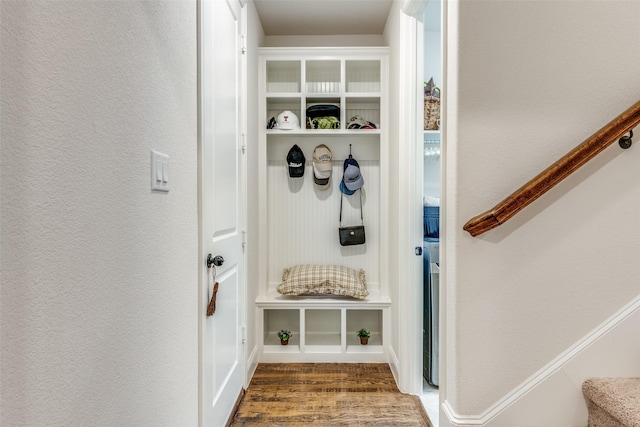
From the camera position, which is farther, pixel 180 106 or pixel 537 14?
pixel 537 14

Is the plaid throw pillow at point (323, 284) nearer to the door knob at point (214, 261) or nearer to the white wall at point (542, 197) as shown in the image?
the door knob at point (214, 261)

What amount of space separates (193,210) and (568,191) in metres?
1.41

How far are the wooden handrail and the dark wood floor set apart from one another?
126 centimetres

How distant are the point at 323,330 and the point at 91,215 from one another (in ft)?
8.86

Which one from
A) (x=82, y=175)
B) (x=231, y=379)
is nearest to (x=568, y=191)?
(x=82, y=175)

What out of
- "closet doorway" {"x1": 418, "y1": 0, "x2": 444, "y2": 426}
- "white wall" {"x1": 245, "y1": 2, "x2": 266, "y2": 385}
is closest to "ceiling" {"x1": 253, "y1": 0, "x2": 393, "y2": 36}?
"white wall" {"x1": 245, "y1": 2, "x2": 266, "y2": 385}

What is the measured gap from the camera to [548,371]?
59.7 inches

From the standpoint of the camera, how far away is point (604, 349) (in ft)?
4.95

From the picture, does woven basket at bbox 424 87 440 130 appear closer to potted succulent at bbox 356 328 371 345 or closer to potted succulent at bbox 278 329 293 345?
potted succulent at bbox 356 328 371 345

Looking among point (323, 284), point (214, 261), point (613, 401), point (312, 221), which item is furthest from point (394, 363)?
point (214, 261)

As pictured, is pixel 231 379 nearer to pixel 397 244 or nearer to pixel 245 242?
pixel 245 242

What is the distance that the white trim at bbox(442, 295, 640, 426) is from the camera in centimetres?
150

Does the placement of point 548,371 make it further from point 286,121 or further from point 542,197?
point 286,121

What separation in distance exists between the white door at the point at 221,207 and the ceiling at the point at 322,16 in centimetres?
61
